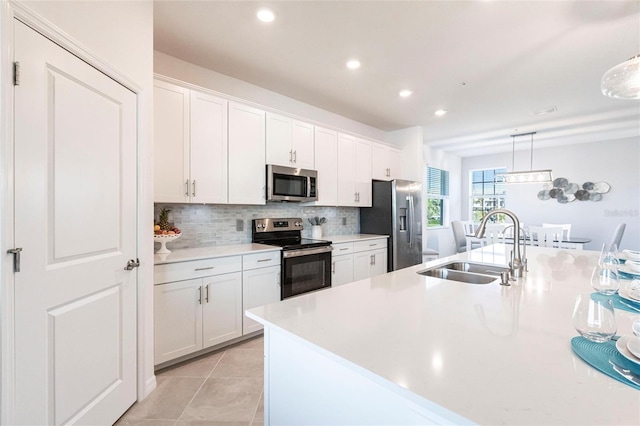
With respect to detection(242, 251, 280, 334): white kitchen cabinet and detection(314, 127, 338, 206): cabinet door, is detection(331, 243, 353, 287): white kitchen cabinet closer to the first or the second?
detection(314, 127, 338, 206): cabinet door

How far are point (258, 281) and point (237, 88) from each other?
216 cm

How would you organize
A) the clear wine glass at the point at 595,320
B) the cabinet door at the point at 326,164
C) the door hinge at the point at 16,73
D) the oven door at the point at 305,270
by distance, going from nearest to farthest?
the clear wine glass at the point at 595,320
the door hinge at the point at 16,73
the oven door at the point at 305,270
the cabinet door at the point at 326,164

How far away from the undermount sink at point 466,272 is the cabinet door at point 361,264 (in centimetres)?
177

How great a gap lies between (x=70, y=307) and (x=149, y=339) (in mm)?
692

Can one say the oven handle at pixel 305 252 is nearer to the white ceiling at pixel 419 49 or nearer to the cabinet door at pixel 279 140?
the cabinet door at pixel 279 140

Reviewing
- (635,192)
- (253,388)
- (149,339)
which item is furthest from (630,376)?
(635,192)

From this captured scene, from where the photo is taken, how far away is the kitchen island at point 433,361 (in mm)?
619

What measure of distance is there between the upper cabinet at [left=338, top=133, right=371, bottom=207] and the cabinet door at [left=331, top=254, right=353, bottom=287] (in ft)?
2.59

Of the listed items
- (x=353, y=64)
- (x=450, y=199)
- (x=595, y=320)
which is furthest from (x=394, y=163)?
(x=595, y=320)

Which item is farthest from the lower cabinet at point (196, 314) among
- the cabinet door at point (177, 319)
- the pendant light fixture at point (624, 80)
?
the pendant light fixture at point (624, 80)

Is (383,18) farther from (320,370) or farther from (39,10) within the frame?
(320,370)


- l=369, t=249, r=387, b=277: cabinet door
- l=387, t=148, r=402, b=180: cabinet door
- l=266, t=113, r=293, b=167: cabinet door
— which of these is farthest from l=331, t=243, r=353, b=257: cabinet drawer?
l=387, t=148, r=402, b=180: cabinet door

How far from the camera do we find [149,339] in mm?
1974

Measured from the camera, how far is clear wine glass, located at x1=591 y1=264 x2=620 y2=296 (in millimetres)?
1355
